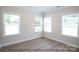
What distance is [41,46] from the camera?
1.61m

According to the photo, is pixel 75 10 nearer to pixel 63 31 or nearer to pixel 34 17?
pixel 63 31

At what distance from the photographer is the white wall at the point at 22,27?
148 centimetres

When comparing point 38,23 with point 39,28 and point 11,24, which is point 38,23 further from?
point 11,24

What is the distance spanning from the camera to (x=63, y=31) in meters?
1.58

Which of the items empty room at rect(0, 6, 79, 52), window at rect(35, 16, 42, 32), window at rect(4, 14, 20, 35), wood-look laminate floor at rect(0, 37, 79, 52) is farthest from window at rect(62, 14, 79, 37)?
window at rect(4, 14, 20, 35)

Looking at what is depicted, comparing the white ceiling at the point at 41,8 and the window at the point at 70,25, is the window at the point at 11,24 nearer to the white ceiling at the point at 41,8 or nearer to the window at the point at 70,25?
the white ceiling at the point at 41,8

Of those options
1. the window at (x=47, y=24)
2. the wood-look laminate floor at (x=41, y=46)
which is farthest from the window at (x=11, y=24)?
the window at (x=47, y=24)

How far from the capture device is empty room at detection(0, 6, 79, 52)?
4.88ft

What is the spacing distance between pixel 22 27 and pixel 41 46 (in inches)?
22.1

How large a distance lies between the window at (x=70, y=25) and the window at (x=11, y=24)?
3.08ft

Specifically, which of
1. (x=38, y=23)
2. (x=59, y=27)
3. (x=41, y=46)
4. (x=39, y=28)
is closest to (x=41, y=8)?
(x=38, y=23)

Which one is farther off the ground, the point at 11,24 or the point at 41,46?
the point at 11,24
